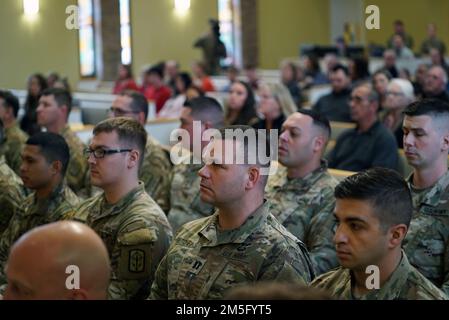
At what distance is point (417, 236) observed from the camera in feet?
10.3

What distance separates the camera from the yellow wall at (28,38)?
4.42 meters

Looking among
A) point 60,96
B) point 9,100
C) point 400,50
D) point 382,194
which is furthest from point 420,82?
point 382,194

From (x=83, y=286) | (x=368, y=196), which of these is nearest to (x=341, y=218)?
(x=368, y=196)

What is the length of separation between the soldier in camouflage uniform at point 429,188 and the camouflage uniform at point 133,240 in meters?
0.99

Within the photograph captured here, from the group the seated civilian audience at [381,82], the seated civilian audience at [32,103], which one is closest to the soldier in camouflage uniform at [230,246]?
the seated civilian audience at [32,103]

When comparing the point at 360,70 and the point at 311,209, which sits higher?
the point at 360,70

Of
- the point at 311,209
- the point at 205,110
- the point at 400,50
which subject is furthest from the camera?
the point at 400,50

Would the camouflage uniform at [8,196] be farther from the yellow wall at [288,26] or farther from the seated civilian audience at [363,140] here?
the yellow wall at [288,26]

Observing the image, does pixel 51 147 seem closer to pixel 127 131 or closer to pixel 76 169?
pixel 127 131

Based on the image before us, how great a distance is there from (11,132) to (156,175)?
4.60 ft

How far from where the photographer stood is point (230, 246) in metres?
2.68

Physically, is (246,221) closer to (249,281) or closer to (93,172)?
(249,281)

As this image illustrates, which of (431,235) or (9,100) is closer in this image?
(431,235)
